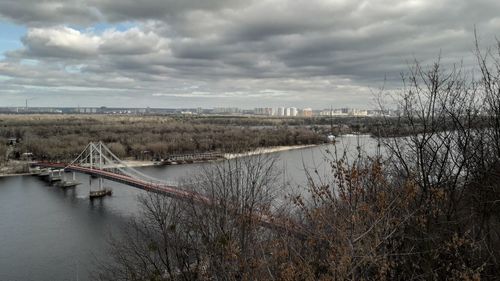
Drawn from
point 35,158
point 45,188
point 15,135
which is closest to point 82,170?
point 45,188

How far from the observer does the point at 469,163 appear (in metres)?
4.40

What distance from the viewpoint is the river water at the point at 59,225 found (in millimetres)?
13875

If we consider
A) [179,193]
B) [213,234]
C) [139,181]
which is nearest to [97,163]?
[139,181]

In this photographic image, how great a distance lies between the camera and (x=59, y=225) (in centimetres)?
2033

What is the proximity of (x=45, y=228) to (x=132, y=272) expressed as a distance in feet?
40.0

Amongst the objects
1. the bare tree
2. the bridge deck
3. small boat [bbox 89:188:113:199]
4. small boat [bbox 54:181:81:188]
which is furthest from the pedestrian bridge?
small boat [bbox 54:181:81:188]

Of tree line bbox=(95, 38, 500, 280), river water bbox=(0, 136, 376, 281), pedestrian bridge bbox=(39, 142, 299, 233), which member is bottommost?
river water bbox=(0, 136, 376, 281)

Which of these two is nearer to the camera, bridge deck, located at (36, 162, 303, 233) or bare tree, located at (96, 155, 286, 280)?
bridge deck, located at (36, 162, 303, 233)

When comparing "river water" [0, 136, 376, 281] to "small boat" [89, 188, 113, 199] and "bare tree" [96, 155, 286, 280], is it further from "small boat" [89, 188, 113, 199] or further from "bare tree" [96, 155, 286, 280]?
"bare tree" [96, 155, 286, 280]

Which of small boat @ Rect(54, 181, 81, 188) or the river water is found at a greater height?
the river water

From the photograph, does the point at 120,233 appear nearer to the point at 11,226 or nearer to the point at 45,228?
the point at 45,228

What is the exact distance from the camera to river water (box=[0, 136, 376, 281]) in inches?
546

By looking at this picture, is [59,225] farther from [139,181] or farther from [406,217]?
[406,217]

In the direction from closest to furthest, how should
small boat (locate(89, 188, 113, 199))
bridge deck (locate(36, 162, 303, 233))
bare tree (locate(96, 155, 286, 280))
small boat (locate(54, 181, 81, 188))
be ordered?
bridge deck (locate(36, 162, 303, 233))
bare tree (locate(96, 155, 286, 280))
small boat (locate(89, 188, 113, 199))
small boat (locate(54, 181, 81, 188))
